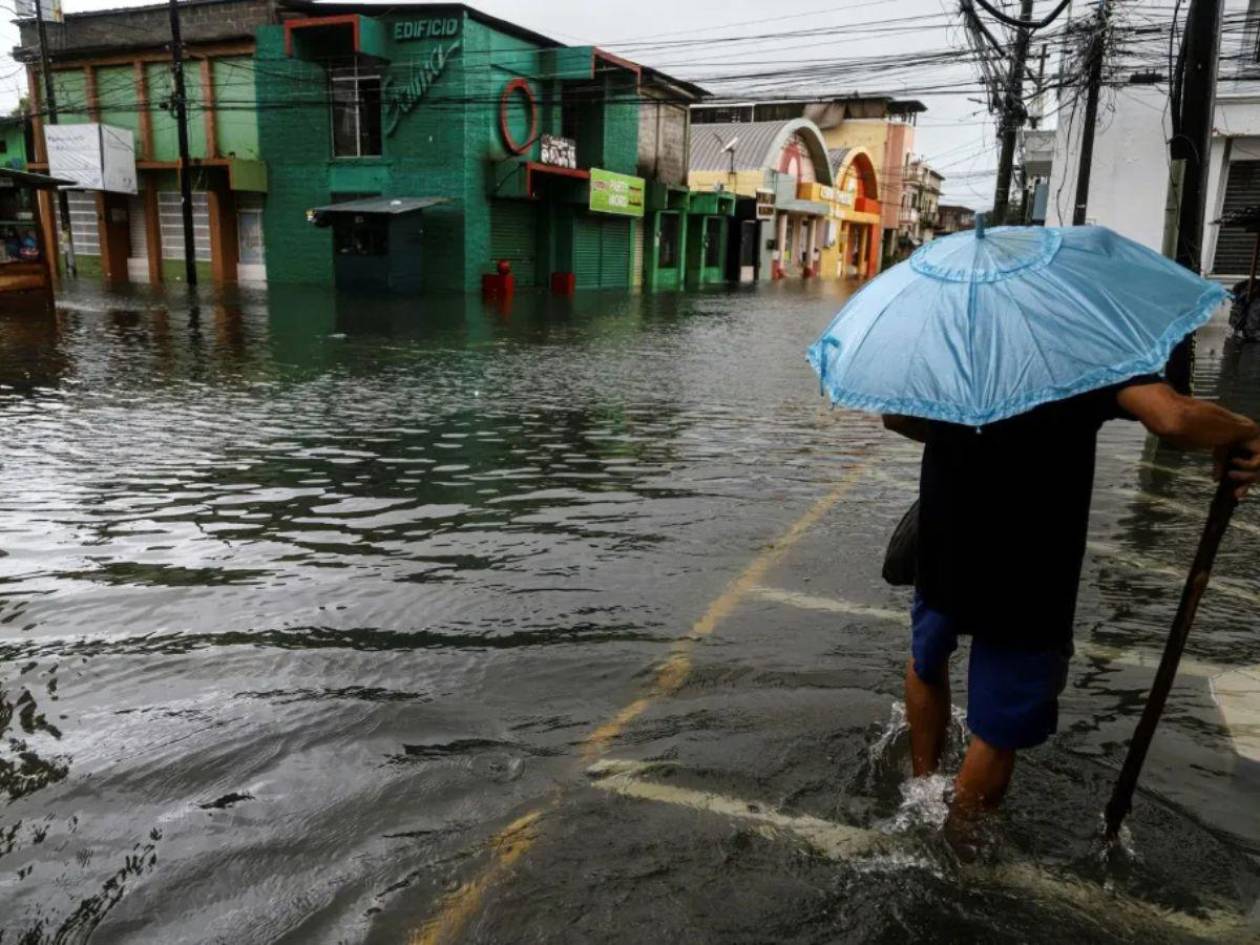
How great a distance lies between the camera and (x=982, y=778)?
2742mm

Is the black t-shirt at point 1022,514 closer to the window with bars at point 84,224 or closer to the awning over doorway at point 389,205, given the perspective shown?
the awning over doorway at point 389,205

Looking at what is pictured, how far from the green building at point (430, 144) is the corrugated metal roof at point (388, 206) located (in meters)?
0.09

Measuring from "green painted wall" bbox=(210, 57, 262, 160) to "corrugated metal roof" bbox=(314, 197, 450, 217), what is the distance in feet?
17.0

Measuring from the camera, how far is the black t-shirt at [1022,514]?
2424 mm

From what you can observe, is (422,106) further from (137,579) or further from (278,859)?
(278,859)

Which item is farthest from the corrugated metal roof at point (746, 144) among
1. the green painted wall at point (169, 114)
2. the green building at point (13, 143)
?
the green building at point (13, 143)

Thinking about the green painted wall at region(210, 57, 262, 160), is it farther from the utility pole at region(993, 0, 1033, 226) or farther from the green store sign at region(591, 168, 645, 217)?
the utility pole at region(993, 0, 1033, 226)

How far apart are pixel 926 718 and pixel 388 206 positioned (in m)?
25.4

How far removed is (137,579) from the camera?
15.7ft

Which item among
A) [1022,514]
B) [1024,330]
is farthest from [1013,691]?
[1024,330]

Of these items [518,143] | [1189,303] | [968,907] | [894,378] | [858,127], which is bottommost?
[968,907]

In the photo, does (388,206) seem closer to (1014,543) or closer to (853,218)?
(1014,543)

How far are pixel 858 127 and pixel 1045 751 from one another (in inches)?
3025

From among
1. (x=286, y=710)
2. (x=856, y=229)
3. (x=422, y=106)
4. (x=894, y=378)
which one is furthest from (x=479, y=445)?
(x=856, y=229)
